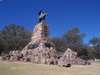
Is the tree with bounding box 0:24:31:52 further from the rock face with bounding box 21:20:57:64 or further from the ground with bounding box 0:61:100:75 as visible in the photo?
the ground with bounding box 0:61:100:75

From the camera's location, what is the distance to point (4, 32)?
3051 inches

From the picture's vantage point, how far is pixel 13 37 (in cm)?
7256

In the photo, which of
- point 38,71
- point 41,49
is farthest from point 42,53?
point 38,71

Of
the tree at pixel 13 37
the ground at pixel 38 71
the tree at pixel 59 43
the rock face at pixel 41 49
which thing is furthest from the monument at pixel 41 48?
the tree at pixel 59 43

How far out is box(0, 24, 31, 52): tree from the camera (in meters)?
68.4

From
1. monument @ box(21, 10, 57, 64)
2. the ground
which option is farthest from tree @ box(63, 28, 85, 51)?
the ground

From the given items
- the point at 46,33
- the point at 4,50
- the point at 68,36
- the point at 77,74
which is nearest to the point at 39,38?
the point at 46,33

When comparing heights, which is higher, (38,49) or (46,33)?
(46,33)

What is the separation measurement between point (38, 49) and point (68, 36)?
122 feet

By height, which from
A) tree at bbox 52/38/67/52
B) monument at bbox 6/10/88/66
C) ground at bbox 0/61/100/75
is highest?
tree at bbox 52/38/67/52

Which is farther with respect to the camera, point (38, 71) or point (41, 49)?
point (41, 49)

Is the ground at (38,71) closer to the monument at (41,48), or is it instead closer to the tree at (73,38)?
the monument at (41,48)

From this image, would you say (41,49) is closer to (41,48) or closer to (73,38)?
(41,48)

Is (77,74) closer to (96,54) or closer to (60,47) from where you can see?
(60,47)
